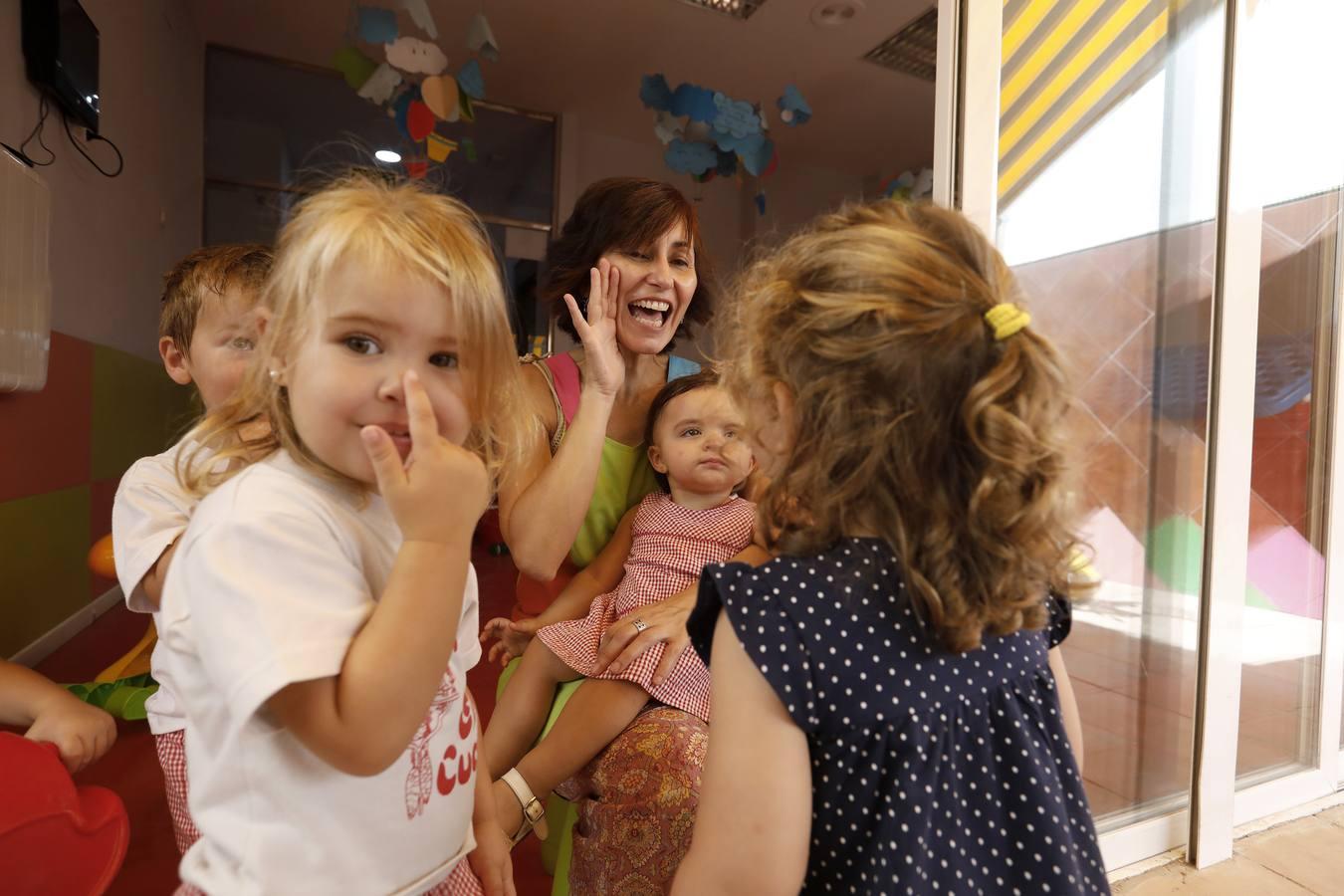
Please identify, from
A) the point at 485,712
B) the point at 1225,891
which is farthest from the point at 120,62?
the point at 1225,891

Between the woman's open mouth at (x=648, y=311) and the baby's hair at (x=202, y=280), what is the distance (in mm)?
664

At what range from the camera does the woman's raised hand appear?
4.61 ft

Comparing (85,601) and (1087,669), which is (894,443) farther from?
(85,601)

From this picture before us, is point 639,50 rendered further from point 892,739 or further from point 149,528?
point 892,739

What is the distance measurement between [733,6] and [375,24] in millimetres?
2010

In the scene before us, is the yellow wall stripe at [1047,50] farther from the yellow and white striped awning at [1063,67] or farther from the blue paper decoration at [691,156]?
the blue paper decoration at [691,156]

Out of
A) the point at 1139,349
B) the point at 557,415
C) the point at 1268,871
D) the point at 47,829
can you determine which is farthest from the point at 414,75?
the point at 1268,871

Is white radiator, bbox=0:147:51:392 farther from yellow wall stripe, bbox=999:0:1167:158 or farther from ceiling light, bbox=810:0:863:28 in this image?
ceiling light, bbox=810:0:863:28

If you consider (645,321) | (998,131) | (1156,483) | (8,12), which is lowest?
(1156,483)

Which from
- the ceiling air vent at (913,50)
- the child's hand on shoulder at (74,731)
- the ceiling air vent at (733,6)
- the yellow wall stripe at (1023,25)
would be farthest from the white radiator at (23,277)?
the ceiling air vent at (913,50)

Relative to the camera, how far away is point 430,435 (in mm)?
641

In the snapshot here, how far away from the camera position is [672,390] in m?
1.61

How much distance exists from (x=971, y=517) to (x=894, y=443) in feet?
0.33

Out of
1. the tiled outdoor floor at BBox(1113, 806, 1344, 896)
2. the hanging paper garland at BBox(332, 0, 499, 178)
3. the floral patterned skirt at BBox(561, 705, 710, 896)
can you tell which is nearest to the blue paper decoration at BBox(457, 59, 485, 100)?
the hanging paper garland at BBox(332, 0, 499, 178)
